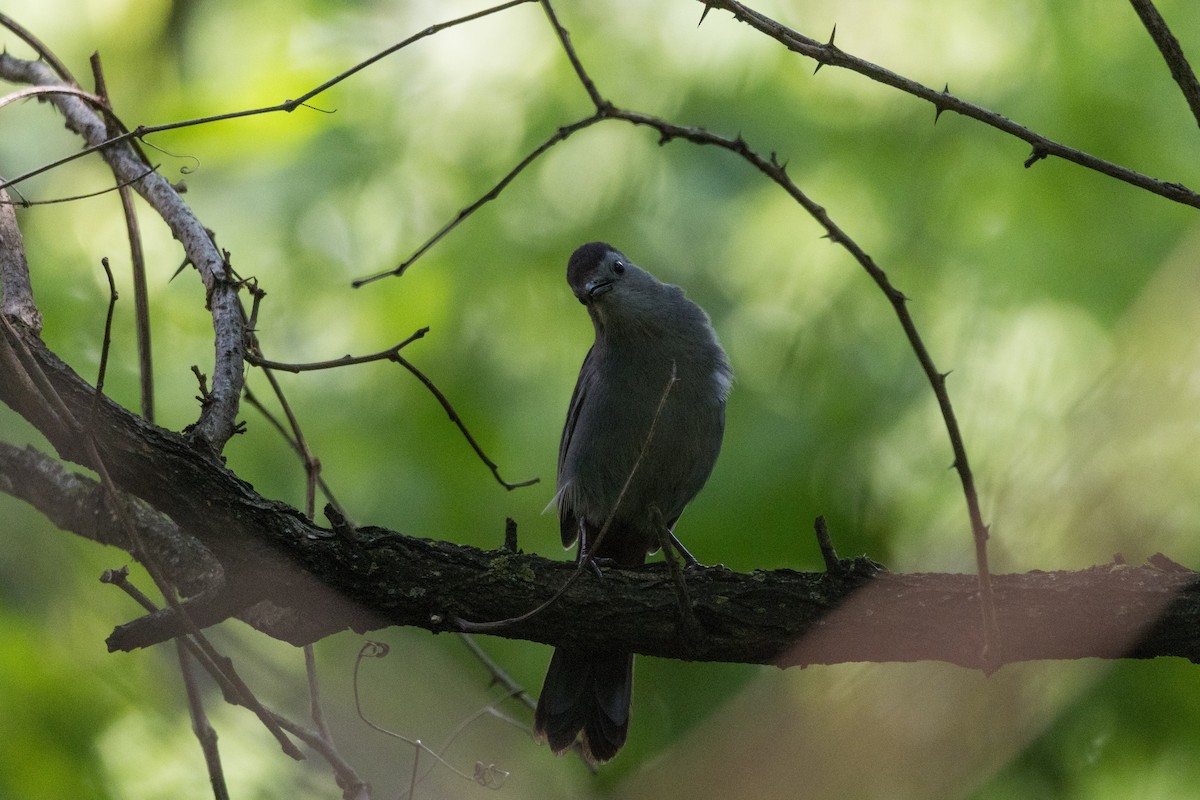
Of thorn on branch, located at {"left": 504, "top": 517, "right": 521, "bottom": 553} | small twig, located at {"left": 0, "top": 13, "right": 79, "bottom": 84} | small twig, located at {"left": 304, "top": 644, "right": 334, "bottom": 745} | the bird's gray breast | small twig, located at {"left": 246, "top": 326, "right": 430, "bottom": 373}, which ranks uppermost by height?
small twig, located at {"left": 0, "top": 13, "right": 79, "bottom": 84}

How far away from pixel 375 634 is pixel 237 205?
211cm

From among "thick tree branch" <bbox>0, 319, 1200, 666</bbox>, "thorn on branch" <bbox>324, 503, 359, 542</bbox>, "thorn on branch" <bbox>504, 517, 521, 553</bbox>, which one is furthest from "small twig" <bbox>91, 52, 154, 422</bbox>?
"thorn on branch" <bbox>504, 517, 521, 553</bbox>

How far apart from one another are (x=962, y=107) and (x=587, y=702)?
2.41 meters

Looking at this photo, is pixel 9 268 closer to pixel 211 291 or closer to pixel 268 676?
pixel 211 291

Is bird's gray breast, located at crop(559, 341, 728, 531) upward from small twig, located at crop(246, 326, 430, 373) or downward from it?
upward

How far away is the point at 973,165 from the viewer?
183 inches

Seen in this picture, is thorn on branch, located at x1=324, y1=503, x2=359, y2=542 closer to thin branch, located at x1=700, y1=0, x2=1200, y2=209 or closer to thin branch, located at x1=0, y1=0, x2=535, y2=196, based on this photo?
thin branch, located at x1=0, y1=0, x2=535, y2=196

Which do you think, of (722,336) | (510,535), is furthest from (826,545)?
(722,336)

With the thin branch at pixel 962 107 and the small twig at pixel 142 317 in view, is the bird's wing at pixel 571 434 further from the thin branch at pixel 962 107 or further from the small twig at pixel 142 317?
the thin branch at pixel 962 107

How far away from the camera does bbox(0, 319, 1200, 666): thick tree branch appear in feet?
9.02

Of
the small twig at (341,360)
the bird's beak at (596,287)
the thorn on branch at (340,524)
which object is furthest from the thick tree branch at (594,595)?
the bird's beak at (596,287)

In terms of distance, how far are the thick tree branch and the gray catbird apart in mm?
993

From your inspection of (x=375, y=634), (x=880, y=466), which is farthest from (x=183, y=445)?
(x=880, y=466)

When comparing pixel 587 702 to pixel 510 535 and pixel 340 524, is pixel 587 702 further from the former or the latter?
pixel 340 524
